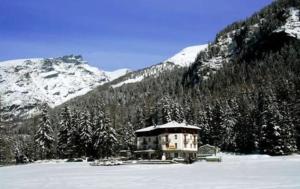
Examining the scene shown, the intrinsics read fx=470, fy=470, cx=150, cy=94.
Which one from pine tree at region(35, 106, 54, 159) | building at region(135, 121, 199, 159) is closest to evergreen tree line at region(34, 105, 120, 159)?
pine tree at region(35, 106, 54, 159)

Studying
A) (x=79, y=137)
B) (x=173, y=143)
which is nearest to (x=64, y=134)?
(x=79, y=137)

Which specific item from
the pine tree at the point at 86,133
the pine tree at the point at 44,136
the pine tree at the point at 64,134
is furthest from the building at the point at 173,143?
the pine tree at the point at 44,136

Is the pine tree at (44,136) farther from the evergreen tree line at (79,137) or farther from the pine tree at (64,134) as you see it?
the pine tree at (64,134)

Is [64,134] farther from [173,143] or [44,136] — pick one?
[173,143]

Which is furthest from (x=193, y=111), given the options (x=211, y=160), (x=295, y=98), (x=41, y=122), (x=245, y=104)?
(x=211, y=160)

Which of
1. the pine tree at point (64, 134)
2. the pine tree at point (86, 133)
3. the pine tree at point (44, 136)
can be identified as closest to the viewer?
the pine tree at point (86, 133)

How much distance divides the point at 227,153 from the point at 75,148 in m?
37.7

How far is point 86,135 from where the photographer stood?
113625mm

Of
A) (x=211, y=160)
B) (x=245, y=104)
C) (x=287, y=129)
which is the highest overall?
(x=245, y=104)

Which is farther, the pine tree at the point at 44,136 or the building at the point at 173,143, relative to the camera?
the pine tree at the point at 44,136

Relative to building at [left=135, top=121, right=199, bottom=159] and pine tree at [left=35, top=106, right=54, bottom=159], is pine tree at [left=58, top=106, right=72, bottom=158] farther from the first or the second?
building at [left=135, top=121, right=199, bottom=159]

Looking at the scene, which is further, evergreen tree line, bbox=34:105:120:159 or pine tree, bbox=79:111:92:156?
pine tree, bbox=79:111:92:156

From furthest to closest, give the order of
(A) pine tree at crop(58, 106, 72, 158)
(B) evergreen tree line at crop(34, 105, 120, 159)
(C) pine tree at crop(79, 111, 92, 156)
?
(A) pine tree at crop(58, 106, 72, 158) → (C) pine tree at crop(79, 111, 92, 156) → (B) evergreen tree line at crop(34, 105, 120, 159)

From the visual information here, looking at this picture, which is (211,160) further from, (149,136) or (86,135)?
(86,135)
